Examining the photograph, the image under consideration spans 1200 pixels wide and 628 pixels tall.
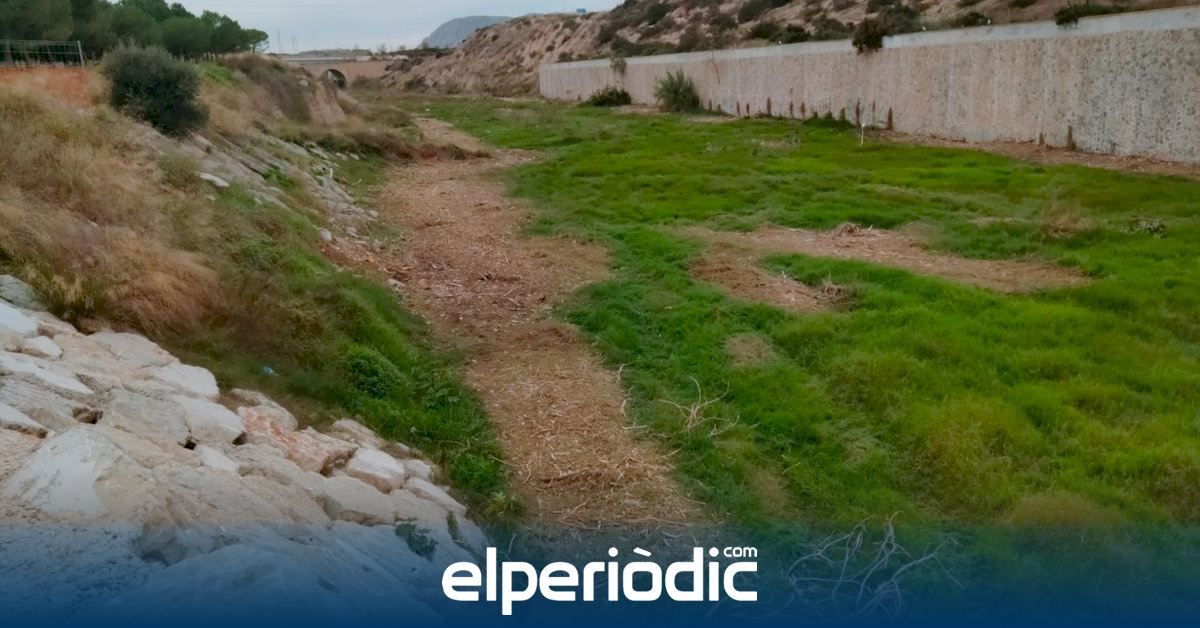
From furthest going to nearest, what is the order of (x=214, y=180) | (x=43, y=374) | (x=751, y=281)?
(x=214, y=180) → (x=751, y=281) → (x=43, y=374)

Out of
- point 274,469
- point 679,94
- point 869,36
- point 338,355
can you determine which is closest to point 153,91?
point 338,355

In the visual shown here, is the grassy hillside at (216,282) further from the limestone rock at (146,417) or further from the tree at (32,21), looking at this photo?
the tree at (32,21)

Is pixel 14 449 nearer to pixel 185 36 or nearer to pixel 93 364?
pixel 93 364

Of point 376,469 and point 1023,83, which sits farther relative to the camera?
point 1023,83

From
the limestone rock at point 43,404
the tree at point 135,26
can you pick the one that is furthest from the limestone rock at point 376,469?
the tree at point 135,26

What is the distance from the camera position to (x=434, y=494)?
601cm

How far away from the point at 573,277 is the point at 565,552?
21.3 feet

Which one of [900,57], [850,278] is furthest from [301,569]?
[900,57]

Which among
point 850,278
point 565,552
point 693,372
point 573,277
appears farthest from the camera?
point 573,277

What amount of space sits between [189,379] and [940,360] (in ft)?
19.8

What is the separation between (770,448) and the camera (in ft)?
22.9

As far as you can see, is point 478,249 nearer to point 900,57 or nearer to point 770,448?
point 770,448

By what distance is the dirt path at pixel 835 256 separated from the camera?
10320mm

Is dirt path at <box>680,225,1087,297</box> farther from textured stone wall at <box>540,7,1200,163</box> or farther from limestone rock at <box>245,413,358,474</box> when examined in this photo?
textured stone wall at <box>540,7,1200,163</box>
